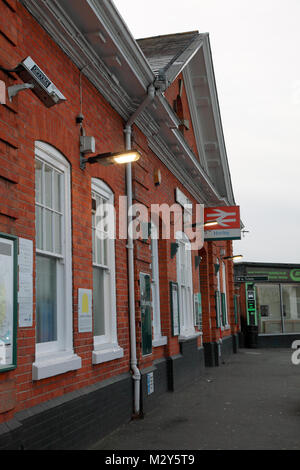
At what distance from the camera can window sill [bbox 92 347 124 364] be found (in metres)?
6.49

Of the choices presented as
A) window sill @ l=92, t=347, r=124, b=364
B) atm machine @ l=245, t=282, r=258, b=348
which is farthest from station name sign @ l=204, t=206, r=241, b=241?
atm machine @ l=245, t=282, r=258, b=348

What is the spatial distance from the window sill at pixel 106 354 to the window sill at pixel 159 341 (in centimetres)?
222

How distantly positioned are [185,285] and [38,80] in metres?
8.80

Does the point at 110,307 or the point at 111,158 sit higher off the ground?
the point at 111,158

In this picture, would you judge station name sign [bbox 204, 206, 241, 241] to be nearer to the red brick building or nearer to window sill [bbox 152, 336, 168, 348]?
the red brick building

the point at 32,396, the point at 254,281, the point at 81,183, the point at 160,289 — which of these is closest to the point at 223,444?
the point at 32,396

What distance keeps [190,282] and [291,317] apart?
1293 centimetres

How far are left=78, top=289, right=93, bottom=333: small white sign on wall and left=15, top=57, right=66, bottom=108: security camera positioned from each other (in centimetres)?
234

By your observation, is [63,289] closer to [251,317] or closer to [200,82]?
[200,82]

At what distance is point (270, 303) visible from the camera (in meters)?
24.7

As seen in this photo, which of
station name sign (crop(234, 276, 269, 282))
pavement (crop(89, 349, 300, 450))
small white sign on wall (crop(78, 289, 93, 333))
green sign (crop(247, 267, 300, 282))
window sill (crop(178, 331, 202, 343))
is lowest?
pavement (crop(89, 349, 300, 450))

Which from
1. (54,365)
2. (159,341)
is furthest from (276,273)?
(54,365)
